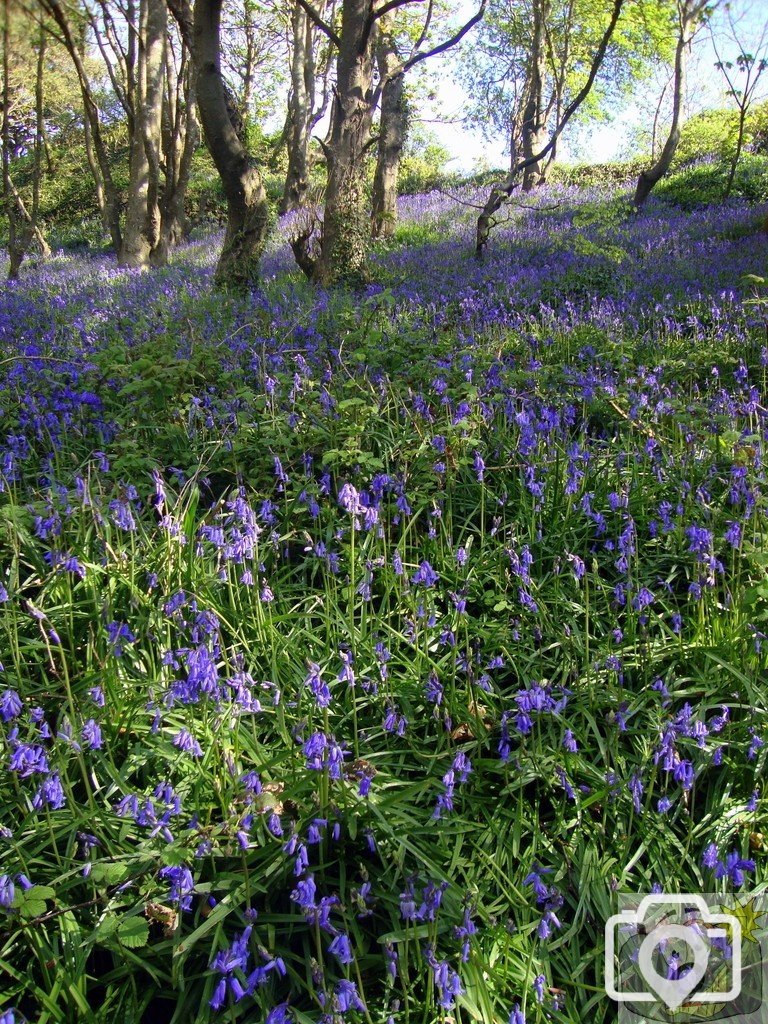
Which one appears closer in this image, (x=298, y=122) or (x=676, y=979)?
(x=676, y=979)

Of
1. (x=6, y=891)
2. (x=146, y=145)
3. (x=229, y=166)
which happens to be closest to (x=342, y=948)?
(x=6, y=891)

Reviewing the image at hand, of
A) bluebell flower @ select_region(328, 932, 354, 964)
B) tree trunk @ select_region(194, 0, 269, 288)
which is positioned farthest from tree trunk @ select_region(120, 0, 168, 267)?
bluebell flower @ select_region(328, 932, 354, 964)

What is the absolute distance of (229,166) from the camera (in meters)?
8.52

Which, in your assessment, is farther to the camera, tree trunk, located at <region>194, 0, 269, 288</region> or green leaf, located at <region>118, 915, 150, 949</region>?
tree trunk, located at <region>194, 0, 269, 288</region>

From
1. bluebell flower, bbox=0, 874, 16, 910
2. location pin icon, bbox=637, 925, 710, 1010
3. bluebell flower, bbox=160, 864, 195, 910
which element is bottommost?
location pin icon, bbox=637, 925, 710, 1010

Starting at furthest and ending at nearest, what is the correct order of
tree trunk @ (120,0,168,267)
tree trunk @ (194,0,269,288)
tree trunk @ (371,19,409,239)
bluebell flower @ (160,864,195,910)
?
tree trunk @ (371,19,409,239), tree trunk @ (120,0,168,267), tree trunk @ (194,0,269,288), bluebell flower @ (160,864,195,910)

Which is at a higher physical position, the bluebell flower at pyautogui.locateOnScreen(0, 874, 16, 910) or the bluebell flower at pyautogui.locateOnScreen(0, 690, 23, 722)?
the bluebell flower at pyautogui.locateOnScreen(0, 690, 23, 722)

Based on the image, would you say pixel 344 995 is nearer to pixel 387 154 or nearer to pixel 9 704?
pixel 9 704

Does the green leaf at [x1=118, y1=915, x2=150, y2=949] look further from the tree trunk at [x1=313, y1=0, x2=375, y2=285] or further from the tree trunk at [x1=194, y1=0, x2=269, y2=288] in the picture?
the tree trunk at [x1=194, y1=0, x2=269, y2=288]

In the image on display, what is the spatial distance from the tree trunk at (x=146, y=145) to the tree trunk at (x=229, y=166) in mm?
5908

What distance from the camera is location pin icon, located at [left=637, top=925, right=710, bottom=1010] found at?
6.28ft

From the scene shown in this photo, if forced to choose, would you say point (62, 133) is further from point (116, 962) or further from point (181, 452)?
point (116, 962)

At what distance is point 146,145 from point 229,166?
20.8 feet

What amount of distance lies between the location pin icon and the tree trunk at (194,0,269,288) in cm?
789
